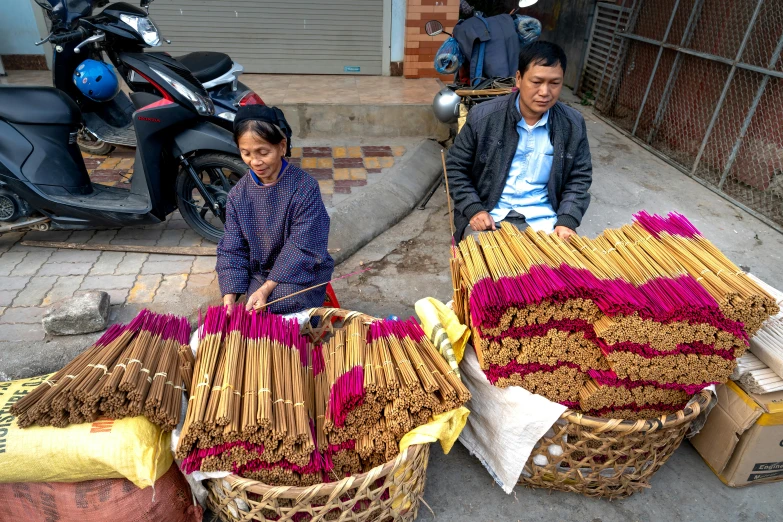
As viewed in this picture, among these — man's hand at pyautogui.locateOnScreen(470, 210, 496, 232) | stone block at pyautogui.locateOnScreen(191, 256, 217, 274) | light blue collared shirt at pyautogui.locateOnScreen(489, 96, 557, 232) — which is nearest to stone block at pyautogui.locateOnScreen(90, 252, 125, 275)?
stone block at pyautogui.locateOnScreen(191, 256, 217, 274)

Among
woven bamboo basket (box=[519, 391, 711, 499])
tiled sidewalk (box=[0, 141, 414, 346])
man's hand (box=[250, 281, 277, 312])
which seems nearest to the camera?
woven bamboo basket (box=[519, 391, 711, 499])

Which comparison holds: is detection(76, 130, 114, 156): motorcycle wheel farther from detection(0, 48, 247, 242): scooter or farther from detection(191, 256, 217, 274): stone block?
detection(191, 256, 217, 274): stone block

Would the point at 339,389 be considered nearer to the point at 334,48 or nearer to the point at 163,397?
the point at 163,397

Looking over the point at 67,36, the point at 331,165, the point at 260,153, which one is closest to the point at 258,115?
the point at 260,153

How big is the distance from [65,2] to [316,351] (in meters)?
2.91

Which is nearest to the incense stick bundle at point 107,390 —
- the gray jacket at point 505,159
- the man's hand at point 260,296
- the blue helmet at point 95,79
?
the man's hand at point 260,296

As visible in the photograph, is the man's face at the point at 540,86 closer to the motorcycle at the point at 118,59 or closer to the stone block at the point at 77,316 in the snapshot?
the motorcycle at the point at 118,59

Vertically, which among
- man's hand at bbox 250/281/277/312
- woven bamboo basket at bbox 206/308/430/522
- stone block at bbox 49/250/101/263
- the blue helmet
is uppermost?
the blue helmet

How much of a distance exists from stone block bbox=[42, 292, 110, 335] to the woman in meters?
0.84

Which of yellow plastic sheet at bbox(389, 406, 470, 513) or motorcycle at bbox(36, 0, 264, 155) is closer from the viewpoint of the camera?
yellow plastic sheet at bbox(389, 406, 470, 513)

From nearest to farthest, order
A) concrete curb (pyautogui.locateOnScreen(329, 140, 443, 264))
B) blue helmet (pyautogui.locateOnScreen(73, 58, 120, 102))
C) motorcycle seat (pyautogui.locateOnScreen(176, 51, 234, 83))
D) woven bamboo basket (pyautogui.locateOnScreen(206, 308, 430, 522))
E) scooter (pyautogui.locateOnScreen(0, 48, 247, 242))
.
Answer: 1. woven bamboo basket (pyautogui.locateOnScreen(206, 308, 430, 522))
2. scooter (pyautogui.locateOnScreen(0, 48, 247, 242))
3. blue helmet (pyautogui.locateOnScreen(73, 58, 120, 102))
4. motorcycle seat (pyautogui.locateOnScreen(176, 51, 234, 83))
5. concrete curb (pyautogui.locateOnScreen(329, 140, 443, 264))

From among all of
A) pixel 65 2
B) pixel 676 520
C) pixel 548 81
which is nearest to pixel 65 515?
pixel 676 520

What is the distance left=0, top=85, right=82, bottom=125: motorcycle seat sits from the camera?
9.89 ft

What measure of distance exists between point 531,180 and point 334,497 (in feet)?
6.29
